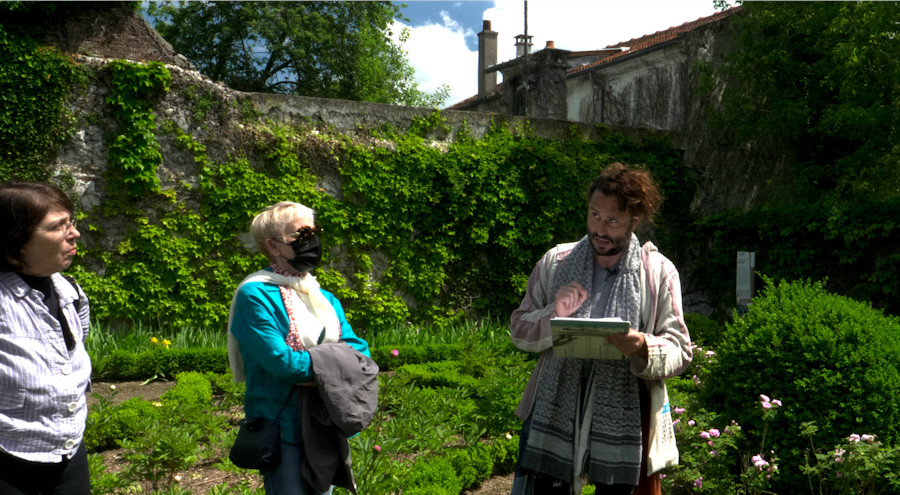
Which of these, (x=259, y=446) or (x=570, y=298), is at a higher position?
(x=570, y=298)

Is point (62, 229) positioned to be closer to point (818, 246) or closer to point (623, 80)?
point (818, 246)

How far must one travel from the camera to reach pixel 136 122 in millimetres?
8664

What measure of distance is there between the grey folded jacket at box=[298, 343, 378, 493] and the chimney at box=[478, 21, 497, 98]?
83.9 ft

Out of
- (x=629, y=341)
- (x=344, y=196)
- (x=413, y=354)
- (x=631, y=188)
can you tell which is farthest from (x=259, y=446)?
(x=344, y=196)

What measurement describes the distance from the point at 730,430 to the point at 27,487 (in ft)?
A: 10.2

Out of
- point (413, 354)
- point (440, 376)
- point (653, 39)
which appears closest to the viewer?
point (440, 376)

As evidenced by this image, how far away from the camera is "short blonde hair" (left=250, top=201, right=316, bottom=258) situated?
2586 mm

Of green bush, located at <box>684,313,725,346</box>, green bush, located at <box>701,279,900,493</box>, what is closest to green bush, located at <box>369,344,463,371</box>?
green bush, located at <box>684,313,725,346</box>

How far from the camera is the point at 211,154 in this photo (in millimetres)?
9203

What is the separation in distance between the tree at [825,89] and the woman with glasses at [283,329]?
10.2m

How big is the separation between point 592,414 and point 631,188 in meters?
0.80

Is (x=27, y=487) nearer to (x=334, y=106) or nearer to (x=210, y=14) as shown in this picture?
(x=334, y=106)

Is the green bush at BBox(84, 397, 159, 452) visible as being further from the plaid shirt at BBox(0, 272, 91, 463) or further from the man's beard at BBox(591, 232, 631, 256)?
the man's beard at BBox(591, 232, 631, 256)

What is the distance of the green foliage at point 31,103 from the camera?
8.03 metres
